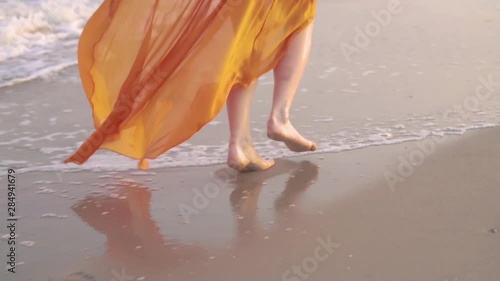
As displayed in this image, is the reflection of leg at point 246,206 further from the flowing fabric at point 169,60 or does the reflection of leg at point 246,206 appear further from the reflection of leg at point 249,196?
the flowing fabric at point 169,60

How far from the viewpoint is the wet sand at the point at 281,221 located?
2258 millimetres

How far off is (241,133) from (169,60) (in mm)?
373

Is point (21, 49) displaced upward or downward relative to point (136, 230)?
downward

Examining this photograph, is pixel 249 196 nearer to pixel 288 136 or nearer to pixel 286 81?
pixel 288 136

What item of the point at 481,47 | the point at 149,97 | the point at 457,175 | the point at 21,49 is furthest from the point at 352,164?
the point at 21,49

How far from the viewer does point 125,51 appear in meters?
2.92

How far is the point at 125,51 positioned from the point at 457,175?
1.30 meters

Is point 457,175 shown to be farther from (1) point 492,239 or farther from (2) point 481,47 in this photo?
(2) point 481,47

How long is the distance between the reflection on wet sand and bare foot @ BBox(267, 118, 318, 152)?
103 millimetres

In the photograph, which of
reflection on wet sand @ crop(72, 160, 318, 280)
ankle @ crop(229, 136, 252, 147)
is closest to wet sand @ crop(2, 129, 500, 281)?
reflection on wet sand @ crop(72, 160, 318, 280)

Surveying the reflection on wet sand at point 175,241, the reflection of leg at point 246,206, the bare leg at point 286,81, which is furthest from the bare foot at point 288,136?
the reflection of leg at point 246,206

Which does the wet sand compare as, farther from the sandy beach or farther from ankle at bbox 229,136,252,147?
ankle at bbox 229,136,252,147

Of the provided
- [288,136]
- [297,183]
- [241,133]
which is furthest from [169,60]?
[297,183]

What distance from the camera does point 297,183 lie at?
9.45 ft
